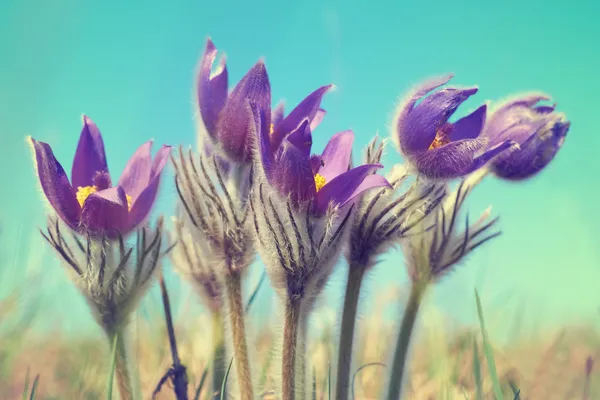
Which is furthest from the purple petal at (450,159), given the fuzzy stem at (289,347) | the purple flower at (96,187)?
the purple flower at (96,187)

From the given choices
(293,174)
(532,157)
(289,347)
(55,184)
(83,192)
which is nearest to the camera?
(293,174)

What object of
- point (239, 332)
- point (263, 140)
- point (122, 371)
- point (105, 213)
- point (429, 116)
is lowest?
point (122, 371)

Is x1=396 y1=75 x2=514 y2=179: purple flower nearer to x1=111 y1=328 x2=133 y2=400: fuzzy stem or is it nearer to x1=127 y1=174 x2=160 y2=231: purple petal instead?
x1=127 y1=174 x2=160 y2=231: purple petal

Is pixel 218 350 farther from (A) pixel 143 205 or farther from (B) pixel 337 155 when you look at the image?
(B) pixel 337 155

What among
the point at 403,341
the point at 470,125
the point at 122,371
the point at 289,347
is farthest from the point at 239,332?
the point at 470,125

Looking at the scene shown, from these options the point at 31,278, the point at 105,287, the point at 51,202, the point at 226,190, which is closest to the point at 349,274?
the point at 226,190

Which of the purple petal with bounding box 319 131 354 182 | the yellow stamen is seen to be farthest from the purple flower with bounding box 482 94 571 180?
the yellow stamen
